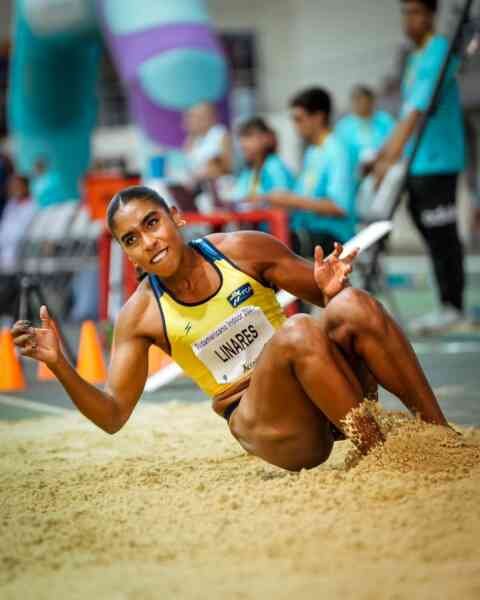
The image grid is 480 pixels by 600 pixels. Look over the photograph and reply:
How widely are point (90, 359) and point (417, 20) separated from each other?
132 inches

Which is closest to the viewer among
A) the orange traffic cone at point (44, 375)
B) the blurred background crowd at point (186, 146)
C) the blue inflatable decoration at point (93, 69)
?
the orange traffic cone at point (44, 375)

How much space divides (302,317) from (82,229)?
8.68 meters

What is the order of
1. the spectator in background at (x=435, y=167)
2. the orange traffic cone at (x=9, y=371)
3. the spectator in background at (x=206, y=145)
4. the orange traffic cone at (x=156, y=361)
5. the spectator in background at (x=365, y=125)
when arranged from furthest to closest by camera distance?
the spectator in background at (x=365, y=125) < the spectator in background at (x=206, y=145) < the spectator in background at (x=435, y=167) < the orange traffic cone at (x=9, y=371) < the orange traffic cone at (x=156, y=361)

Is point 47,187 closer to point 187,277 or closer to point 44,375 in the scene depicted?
point 44,375

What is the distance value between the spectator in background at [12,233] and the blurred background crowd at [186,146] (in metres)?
0.02

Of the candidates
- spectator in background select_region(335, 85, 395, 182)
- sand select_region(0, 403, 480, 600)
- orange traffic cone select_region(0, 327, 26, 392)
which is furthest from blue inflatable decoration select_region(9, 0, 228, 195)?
sand select_region(0, 403, 480, 600)

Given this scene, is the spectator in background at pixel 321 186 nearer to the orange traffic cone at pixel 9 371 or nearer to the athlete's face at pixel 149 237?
the orange traffic cone at pixel 9 371

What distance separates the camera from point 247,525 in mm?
3021

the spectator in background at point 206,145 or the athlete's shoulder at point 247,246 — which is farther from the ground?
the spectator in background at point 206,145

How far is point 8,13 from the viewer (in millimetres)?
29656

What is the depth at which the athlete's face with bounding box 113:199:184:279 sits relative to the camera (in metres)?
3.66

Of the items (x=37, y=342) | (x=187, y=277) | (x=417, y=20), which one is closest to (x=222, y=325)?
(x=187, y=277)

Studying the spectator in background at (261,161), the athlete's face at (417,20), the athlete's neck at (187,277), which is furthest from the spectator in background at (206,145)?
the athlete's neck at (187,277)

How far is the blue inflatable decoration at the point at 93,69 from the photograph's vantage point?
10805 millimetres
